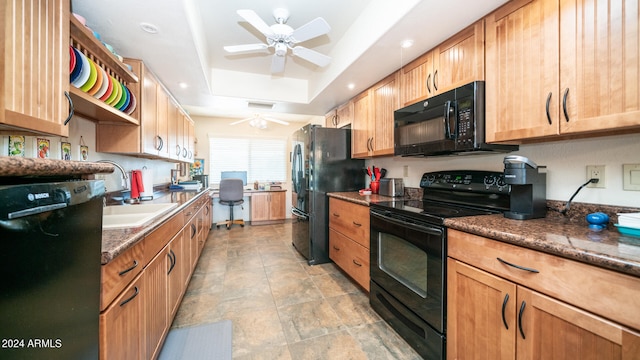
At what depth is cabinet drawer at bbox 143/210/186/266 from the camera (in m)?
1.31

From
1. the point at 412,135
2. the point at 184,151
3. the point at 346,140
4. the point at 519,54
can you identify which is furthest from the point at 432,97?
the point at 184,151

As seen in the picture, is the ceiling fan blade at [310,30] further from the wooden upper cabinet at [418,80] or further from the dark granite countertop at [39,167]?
the dark granite countertop at [39,167]

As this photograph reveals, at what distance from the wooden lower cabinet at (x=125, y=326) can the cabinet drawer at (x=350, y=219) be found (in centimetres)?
165

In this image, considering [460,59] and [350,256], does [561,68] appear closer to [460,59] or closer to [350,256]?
[460,59]

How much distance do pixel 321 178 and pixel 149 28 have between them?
2083 millimetres

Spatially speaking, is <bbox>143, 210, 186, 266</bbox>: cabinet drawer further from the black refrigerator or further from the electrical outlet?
the electrical outlet

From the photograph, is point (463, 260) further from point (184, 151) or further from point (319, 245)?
point (184, 151)

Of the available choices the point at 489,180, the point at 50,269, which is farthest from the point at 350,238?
the point at 50,269

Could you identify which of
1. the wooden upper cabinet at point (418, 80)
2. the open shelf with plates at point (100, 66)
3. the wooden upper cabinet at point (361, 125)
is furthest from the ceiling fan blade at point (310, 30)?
the open shelf with plates at point (100, 66)

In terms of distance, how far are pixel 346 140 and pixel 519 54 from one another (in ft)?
6.52

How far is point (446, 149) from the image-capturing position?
1.72m

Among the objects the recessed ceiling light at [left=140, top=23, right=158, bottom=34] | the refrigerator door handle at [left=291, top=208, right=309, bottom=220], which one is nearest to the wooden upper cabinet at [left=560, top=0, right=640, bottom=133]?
the recessed ceiling light at [left=140, top=23, right=158, bottom=34]

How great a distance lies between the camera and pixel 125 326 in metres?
1.04

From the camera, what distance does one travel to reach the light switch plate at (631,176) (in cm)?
117
